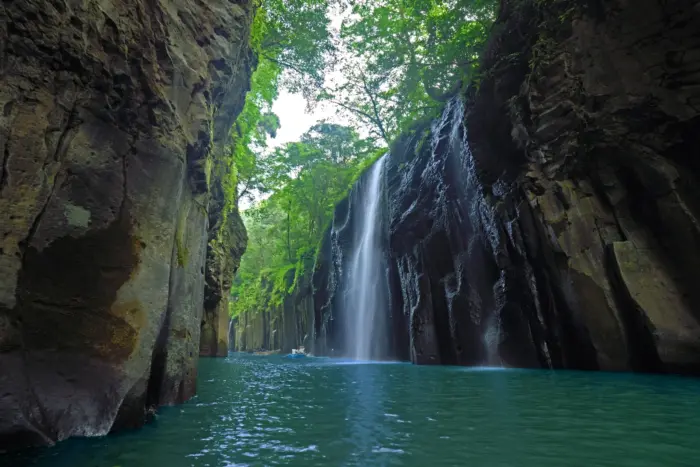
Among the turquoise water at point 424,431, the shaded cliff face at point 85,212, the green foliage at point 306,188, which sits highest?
the green foliage at point 306,188

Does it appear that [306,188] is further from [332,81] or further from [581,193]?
[581,193]

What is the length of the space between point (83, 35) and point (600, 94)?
10.5m

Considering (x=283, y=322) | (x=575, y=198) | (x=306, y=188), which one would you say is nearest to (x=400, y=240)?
(x=575, y=198)

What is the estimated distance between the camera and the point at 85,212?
4.05 metres

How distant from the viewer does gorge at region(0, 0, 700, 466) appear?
3.64 metres

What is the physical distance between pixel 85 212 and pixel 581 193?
10.4 m

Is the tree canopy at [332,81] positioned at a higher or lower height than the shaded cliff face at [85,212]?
higher

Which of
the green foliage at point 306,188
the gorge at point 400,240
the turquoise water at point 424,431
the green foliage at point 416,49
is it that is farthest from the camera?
the green foliage at point 306,188

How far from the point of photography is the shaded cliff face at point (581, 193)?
8.59m

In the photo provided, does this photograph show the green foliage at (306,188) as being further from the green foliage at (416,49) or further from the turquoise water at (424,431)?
the turquoise water at (424,431)

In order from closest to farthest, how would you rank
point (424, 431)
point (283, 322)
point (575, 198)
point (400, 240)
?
point (424, 431) < point (575, 198) < point (400, 240) < point (283, 322)

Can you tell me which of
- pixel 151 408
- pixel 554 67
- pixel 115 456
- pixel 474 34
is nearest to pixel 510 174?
pixel 554 67

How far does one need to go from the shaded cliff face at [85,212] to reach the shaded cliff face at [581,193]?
8.99 meters

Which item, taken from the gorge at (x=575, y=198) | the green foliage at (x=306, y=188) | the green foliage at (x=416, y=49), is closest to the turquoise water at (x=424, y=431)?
the gorge at (x=575, y=198)
